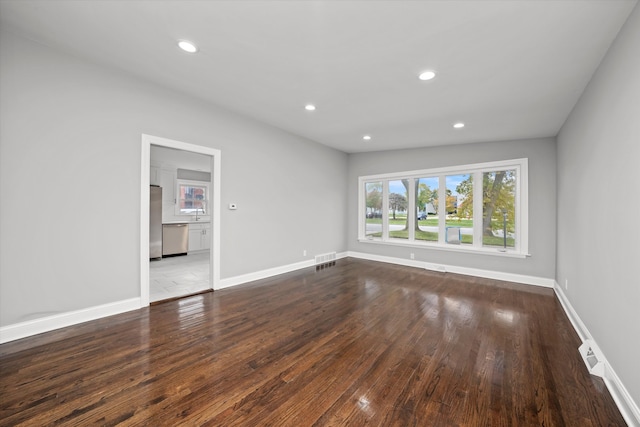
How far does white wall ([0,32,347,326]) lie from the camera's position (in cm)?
232

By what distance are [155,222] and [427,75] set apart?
6.52 m

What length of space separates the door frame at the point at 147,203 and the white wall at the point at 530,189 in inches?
154

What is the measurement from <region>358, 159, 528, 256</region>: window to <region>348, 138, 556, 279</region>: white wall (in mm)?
122

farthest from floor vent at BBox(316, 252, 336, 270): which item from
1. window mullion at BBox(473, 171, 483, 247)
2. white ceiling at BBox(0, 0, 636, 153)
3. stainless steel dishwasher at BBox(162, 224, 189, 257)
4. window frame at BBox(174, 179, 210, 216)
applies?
A: window frame at BBox(174, 179, 210, 216)

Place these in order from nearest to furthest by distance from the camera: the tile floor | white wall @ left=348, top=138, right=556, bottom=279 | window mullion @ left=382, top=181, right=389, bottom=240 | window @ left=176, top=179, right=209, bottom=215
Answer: the tile floor < white wall @ left=348, top=138, right=556, bottom=279 < window mullion @ left=382, top=181, right=389, bottom=240 < window @ left=176, top=179, right=209, bottom=215

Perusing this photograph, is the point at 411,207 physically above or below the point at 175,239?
above

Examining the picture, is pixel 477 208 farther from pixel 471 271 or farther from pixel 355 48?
pixel 355 48

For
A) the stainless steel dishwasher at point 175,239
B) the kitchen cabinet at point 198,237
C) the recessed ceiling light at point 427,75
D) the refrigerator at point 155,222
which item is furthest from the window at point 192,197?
the recessed ceiling light at point 427,75

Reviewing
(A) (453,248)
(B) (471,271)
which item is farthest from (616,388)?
(A) (453,248)

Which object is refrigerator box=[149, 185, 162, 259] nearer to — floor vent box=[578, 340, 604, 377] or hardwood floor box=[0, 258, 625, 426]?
hardwood floor box=[0, 258, 625, 426]

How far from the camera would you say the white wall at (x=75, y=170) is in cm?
232

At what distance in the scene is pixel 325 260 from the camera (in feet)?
19.7

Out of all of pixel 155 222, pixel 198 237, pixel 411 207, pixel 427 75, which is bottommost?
pixel 198 237

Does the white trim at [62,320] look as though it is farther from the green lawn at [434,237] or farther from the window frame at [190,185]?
the green lawn at [434,237]
